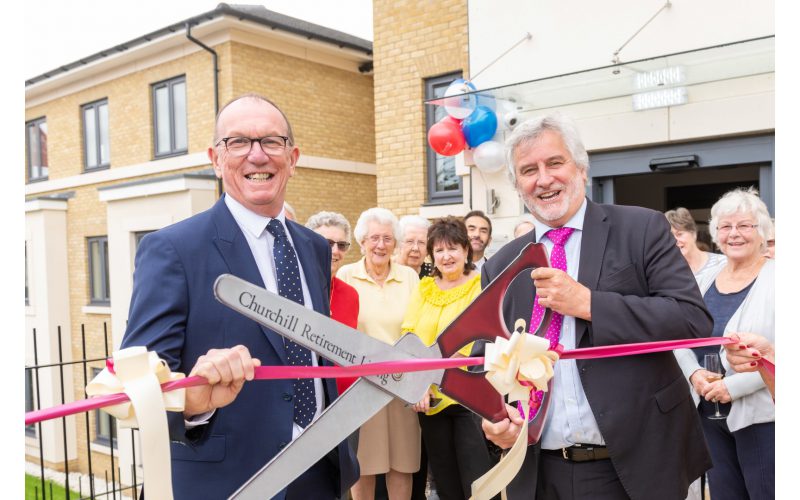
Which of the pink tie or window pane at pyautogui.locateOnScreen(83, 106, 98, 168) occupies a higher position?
window pane at pyautogui.locateOnScreen(83, 106, 98, 168)

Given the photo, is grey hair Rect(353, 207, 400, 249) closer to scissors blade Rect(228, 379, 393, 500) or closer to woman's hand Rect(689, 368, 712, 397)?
woman's hand Rect(689, 368, 712, 397)

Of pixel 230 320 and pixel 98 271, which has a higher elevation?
pixel 230 320

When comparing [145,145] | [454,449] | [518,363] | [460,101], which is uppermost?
[145,145]

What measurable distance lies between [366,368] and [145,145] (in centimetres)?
1682

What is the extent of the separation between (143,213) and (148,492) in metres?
15.8

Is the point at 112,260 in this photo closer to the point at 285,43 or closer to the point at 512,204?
the point at 285,43

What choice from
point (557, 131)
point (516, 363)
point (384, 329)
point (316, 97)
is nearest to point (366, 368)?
point (516, 363)

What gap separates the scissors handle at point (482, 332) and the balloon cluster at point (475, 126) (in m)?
6.47

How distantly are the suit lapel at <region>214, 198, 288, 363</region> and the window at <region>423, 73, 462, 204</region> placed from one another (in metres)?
9.41

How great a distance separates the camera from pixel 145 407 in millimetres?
1495

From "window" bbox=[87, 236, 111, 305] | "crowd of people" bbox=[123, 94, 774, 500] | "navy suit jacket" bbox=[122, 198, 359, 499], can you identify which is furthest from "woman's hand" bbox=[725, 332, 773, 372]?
"window" bbox=[87, 236, 111, 305]

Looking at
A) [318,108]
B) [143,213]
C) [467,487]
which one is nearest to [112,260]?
[143,213]

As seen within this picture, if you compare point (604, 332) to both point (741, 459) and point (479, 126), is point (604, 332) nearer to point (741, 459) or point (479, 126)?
point (741, 459)

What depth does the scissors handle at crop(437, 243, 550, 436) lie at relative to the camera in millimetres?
2117
